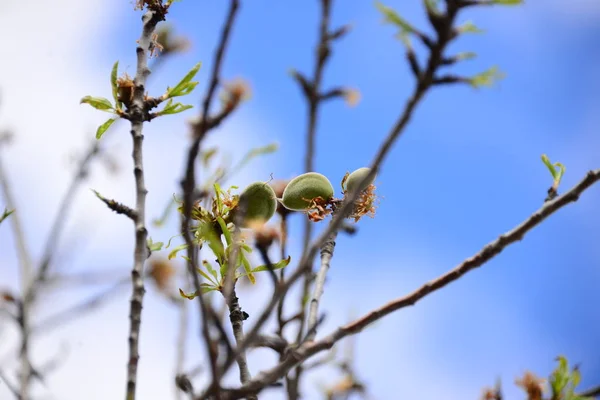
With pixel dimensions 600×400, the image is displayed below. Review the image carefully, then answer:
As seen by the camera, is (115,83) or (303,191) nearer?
(115,83)

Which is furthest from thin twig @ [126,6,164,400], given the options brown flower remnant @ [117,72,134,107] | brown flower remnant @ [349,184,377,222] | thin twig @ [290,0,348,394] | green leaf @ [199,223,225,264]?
brown flower remnant @ [349,184,377,222]

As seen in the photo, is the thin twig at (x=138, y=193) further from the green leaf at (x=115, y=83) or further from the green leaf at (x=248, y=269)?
the green leaf at (x=248, y=269)

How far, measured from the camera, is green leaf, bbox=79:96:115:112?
276cm

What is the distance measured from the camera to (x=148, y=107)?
2.71 metres

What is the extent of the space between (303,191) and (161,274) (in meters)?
0.87

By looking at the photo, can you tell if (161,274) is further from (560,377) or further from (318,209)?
(560,377)

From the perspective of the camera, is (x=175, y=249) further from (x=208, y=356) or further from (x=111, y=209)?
(x=208, y=356)

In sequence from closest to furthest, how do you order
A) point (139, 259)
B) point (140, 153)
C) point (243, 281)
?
point (139, 259)
point (140, 153)
point (243, 281)

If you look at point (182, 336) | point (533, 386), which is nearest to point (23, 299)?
point (182, 336)

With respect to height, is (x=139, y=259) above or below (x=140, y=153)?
below

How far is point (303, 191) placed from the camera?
3.28 metres

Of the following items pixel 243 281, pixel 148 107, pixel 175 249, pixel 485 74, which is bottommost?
pixel 485 74

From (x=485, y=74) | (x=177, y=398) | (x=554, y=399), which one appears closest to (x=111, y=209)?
(x=177, y=398)

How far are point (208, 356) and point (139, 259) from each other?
0.77 metres
